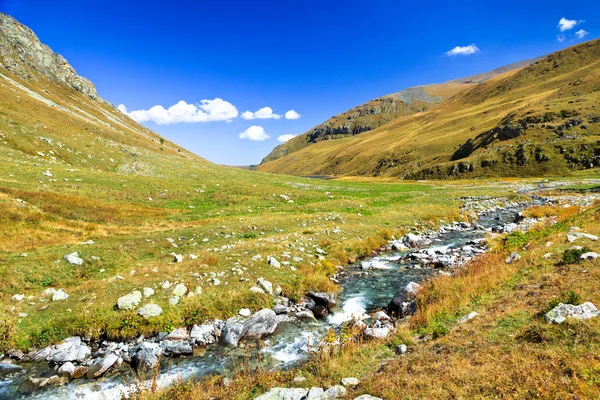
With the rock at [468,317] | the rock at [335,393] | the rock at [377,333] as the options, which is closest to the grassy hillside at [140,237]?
the rock at [377,333]

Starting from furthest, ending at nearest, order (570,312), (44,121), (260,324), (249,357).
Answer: (44,121)
(260,324)
(249,357)
(570,312)

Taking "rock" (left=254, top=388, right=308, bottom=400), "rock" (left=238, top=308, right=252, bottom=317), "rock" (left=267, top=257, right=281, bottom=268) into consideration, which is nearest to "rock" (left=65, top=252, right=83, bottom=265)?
"rock" (left=238, top=308, right=252, bottom=317)

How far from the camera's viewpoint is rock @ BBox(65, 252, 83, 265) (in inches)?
640

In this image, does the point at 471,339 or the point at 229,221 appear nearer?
the point at 471,339

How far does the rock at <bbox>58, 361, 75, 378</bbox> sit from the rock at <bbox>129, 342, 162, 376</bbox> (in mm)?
1758

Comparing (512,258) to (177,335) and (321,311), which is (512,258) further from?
(177,335)

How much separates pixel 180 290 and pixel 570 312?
48.4 feet

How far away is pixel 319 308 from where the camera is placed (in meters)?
14.8

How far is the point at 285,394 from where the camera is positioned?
7.45m

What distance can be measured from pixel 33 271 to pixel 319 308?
14529 mm

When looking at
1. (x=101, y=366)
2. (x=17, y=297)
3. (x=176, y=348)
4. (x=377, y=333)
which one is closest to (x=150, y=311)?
(x=176, y=348)

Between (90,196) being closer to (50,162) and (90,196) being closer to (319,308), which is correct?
(50,162)

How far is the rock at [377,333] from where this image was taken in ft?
34.5

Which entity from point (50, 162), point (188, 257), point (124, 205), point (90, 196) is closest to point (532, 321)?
point (188, 257)
